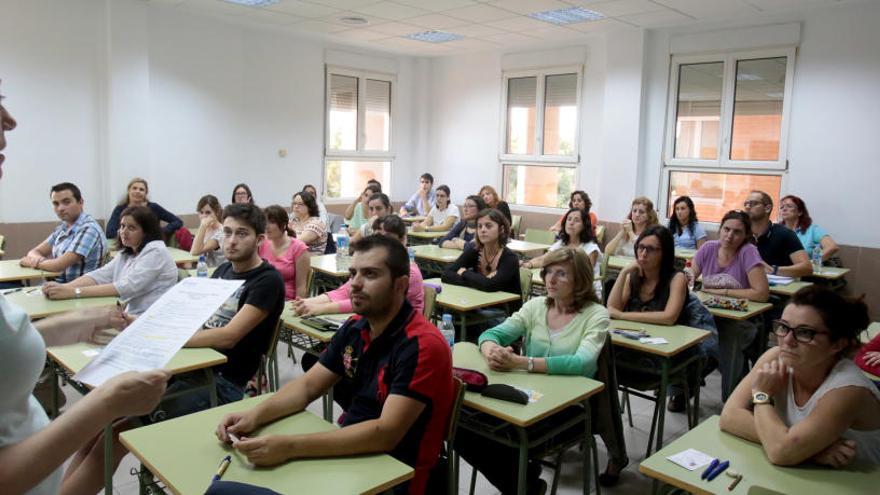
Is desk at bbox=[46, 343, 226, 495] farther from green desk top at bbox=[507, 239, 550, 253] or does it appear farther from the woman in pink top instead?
green desk top at bbox=[507, 239, 550, 253]

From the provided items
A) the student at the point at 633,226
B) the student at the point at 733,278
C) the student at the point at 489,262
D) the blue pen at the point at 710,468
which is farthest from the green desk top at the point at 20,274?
the student at the point at 633,226

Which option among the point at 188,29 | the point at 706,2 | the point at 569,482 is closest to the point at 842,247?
the point at 706,2

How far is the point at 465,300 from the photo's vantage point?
4012mm

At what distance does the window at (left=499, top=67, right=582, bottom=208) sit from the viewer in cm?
893

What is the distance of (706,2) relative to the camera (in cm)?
643

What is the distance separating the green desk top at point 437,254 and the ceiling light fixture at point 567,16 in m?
3.01

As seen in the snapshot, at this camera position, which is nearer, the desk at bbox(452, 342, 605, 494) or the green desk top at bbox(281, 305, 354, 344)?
the desk at bbox(452, 342, 605, 494)

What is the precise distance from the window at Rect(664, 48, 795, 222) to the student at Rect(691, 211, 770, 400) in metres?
3.35

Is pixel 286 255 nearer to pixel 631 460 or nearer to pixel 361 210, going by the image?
pixel 631 460

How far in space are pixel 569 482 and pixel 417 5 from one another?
545 cm

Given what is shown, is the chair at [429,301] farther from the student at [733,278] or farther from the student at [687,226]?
the student at [687,226]

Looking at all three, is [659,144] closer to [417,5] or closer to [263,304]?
[417,5]

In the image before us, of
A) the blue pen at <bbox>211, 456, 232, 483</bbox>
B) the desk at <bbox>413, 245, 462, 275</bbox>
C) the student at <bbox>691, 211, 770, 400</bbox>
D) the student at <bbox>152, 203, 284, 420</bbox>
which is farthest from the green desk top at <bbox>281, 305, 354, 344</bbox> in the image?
the student at <bbox>691, 211, 770, 400</bbox>

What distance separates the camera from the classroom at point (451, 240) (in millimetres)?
1873
